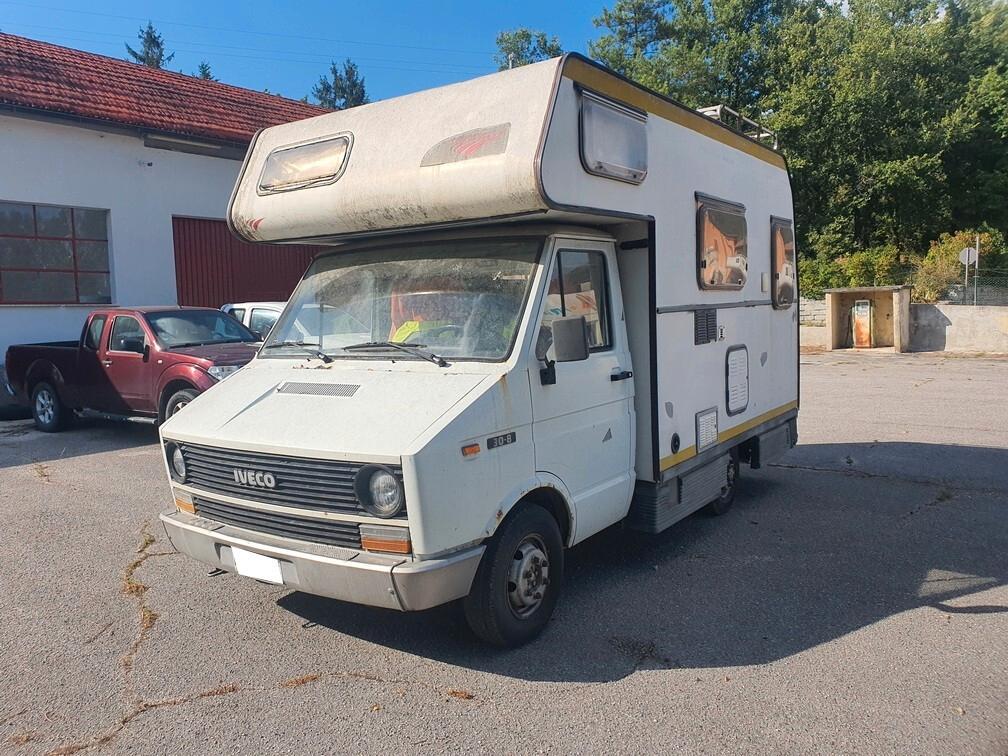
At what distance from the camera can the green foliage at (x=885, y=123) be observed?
29.8 meters

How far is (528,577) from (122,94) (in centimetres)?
1625

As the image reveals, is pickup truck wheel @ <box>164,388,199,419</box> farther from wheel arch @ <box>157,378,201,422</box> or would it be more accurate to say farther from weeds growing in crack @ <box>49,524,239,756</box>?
weeds growing in crack @ <box>49,524,239,756</box>

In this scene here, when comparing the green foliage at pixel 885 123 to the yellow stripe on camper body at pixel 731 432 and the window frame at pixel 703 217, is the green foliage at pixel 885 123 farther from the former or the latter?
the window frame at pixel 703 217

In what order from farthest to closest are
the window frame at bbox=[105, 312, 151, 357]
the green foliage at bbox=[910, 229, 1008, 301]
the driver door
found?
the green foliage at bbox=[910, 229, 1008, 301], the window frame at bbox=[105, 312, 151, 357], the driver door

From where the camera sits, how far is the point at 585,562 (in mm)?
5359

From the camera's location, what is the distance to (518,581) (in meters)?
3.96

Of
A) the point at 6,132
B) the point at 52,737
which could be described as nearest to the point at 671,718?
the point at 52,737

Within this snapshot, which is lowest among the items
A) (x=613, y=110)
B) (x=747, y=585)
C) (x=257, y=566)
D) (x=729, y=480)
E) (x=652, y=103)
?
(x=747, y=585)

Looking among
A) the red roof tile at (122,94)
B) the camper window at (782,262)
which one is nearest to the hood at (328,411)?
the camper window at (782,262)

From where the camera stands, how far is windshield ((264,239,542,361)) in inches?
163

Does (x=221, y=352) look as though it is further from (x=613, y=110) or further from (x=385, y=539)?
(x=385, y=539)

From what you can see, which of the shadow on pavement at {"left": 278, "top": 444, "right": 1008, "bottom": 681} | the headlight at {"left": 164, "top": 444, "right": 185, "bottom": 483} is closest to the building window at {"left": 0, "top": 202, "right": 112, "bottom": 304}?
the headlight at {"left": 164, "top": 444, "right": 185, "bottom": 483}

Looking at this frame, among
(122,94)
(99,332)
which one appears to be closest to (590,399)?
(99,332)

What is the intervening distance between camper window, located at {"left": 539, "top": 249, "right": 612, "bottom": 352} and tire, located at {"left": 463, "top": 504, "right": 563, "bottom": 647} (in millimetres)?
967
